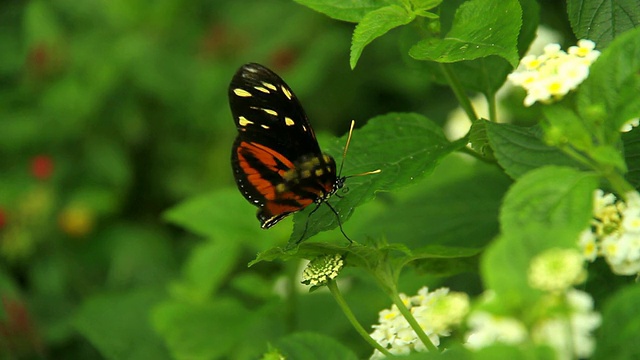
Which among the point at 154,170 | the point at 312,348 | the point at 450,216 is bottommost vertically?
the point at 154,170

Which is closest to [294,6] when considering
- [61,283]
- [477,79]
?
[61,283]

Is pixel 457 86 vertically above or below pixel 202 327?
above

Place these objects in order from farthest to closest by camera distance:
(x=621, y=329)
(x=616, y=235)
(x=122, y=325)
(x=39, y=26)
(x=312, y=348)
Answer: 1. (x=39, y=26)
2. (x=122, y=325)
3. (x=312, y=348)
4. (x=616, y=235)
5. (x=621, y=329)

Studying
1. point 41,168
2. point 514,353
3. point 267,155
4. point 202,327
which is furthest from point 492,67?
point 41,168

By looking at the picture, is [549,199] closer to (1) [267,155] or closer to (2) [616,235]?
(2) [616,235]

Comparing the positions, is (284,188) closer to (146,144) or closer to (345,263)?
(345,263)

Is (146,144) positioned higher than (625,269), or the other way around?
(625,269)

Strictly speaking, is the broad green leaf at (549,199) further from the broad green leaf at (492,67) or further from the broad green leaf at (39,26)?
the broad green leaf at (39,26)
